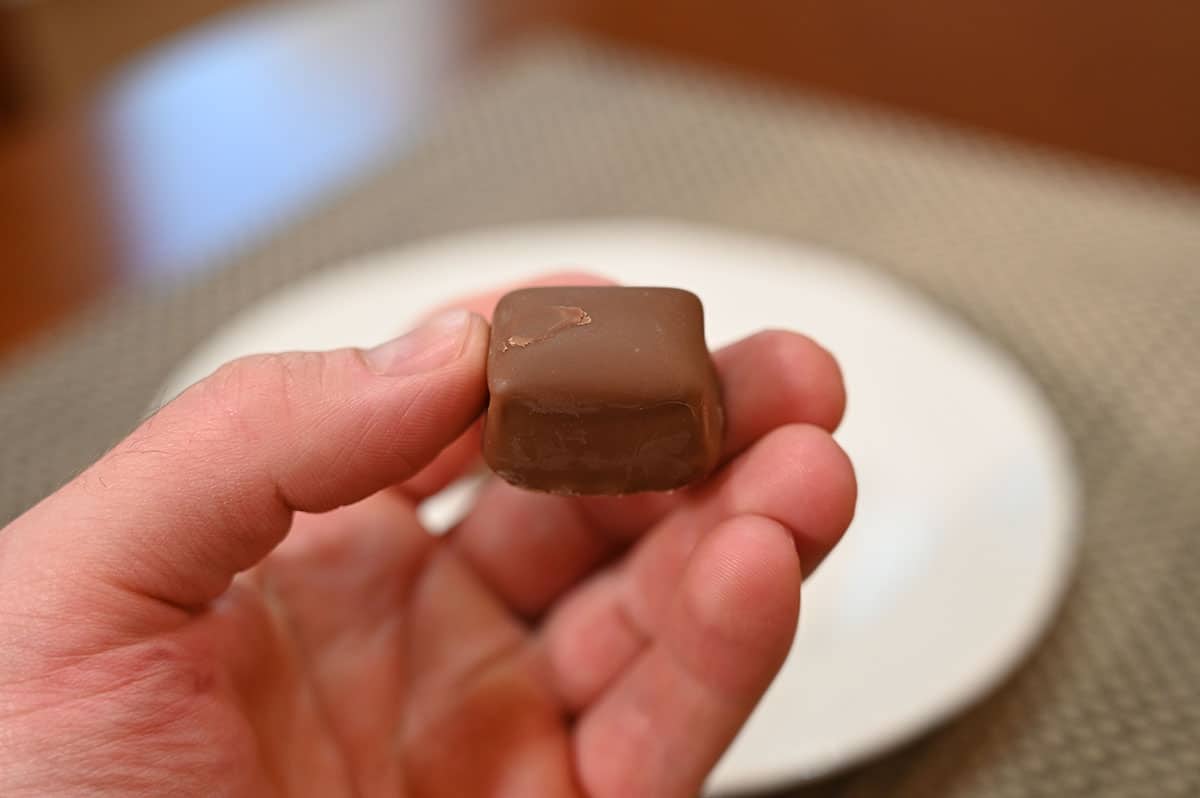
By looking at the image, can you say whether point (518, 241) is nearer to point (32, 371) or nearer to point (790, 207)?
point (790, 207)

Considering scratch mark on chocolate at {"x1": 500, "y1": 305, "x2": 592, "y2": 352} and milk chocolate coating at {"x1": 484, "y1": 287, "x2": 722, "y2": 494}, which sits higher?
scratch mark on chocolate at {"x1": 500, "y1": 305, "x2": 592, "y2": 352}

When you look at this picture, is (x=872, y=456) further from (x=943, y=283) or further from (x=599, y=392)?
(x=599, y=392)

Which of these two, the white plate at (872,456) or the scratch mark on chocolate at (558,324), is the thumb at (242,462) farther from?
the white plate at (872,456)

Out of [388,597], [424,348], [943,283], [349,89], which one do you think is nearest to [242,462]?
[424,348]

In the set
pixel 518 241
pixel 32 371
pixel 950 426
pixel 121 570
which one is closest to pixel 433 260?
pixel 518 241

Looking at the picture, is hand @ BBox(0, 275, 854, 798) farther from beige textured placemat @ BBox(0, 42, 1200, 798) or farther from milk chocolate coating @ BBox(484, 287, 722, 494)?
beige textured placemat @ BBox(0, 42, 1200, 798)

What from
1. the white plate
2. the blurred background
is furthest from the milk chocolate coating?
the blurred background
